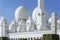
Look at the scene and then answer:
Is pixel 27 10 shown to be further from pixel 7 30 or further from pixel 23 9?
pixel 7 30

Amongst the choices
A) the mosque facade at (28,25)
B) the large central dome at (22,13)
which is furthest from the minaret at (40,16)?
the large central dome at (22,13)

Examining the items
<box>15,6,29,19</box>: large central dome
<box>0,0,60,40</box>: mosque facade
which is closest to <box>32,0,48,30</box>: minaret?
<box>0,0,60,40</box>: mosque facade

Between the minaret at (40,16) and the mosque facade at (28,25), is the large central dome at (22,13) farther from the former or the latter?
the minaret at (40,16)

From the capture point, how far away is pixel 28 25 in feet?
169

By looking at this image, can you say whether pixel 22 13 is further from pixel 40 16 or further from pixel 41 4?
pixel 40 16

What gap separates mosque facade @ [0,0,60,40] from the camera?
4750 cm

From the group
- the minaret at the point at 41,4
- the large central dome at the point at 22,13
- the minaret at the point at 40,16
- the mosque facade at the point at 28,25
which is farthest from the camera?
the large central dome at the point at 22,13

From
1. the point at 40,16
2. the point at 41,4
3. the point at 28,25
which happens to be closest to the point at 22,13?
the point at 41,4

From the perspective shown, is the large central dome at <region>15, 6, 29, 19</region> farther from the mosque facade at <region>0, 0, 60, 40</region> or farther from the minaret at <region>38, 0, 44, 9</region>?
the minaret at <region>38, 0, 44, 9</region>

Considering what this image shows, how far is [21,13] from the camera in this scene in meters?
58.6

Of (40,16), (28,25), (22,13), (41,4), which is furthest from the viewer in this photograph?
(22,13)

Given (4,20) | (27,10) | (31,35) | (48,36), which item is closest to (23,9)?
Result: (27,10)

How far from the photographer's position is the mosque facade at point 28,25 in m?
47.5

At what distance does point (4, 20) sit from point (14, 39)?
530 cm
